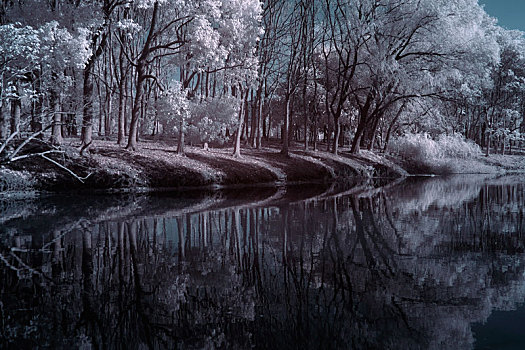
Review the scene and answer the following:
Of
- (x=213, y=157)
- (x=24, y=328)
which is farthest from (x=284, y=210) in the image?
(x=213, y=157)

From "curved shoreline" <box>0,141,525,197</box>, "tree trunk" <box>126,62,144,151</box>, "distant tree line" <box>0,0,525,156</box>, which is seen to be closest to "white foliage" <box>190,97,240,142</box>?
→ "distant tree line" <box>0,0,525,156</box>

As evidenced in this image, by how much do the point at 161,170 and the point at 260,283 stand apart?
57.8 feet

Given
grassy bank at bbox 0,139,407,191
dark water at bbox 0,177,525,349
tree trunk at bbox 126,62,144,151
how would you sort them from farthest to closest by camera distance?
tree trunk at bbox 126,62,144,151, grassy bank at bbox 0,139,407,191, dark water at bbox 0,177,525,349

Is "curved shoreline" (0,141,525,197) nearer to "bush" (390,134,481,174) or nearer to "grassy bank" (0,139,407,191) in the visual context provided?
"grassy bank" (0,139,407,191)

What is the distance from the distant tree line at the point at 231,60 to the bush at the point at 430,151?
9.23ft

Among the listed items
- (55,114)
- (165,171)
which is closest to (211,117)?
(165,171)

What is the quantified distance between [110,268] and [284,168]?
914 inches

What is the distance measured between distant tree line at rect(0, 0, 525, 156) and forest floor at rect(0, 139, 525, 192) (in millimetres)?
1173

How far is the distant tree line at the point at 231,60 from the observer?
19.0 m

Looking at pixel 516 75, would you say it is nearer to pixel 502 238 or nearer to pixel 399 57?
pixel 399 57

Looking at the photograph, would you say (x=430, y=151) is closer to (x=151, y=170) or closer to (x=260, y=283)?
(x=151, y=170)

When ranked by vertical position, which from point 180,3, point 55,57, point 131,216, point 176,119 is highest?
point 180,3

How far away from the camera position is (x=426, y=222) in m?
12.0

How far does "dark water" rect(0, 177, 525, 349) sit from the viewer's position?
4441 mm
